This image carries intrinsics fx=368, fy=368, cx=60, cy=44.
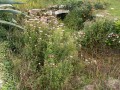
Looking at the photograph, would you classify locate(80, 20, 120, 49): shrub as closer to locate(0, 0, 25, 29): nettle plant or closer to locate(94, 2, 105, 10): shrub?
locate(0, 0, 25, 29): nettle plant

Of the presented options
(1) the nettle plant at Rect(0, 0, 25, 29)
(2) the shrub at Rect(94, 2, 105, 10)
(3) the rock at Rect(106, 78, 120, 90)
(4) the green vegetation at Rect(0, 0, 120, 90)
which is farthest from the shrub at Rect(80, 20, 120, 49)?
(2) the shrub at Rect(94, 2, 105, 10)

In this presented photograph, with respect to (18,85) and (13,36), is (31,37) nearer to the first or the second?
(13,36)

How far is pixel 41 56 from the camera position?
21.2ft

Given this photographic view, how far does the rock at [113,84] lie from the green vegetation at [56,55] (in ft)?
0.20

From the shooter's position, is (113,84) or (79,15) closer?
(113,84)

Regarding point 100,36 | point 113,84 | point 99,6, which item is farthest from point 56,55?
point 99,6

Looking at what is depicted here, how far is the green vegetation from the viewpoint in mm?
5789

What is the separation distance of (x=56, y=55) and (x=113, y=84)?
1.07 m

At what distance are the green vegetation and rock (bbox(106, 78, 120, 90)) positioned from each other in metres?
0.06

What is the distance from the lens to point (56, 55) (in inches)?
247

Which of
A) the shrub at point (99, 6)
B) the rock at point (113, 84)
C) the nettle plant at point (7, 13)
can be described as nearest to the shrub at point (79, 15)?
the shrub at point (99, 6)

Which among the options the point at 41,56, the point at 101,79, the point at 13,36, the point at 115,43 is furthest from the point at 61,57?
the point at 115,43

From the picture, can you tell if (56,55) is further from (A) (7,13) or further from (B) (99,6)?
(B) (99,6)

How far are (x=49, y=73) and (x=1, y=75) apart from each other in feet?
2.48
